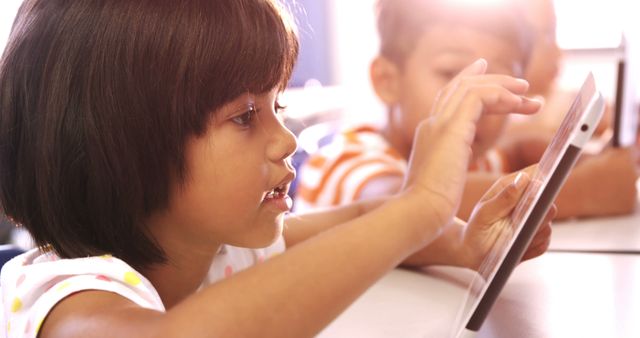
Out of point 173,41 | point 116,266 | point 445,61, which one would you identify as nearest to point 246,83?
point 173,41

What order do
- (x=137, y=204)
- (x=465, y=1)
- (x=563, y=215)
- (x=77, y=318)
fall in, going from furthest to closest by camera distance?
(x=465, y=1), (x=563, y=215), (x=137, y=204), (x=77, y=318)

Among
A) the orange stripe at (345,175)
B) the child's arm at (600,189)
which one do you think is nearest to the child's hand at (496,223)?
the child's arm at (600,189)

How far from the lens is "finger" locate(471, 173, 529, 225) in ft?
2.21

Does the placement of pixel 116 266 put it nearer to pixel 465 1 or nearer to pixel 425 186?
pixel 425 186

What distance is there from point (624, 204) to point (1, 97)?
39.8 inches

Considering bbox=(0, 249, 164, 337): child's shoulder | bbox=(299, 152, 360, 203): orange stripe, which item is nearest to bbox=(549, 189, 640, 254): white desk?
bbox=(299, 152, 360, 203): orange stripe

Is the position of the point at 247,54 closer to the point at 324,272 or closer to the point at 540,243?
the point at 324,272

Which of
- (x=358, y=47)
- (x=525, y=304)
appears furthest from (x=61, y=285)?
(x=358, y=47)

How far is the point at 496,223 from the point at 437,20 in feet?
2.50

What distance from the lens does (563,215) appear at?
1.26 metres

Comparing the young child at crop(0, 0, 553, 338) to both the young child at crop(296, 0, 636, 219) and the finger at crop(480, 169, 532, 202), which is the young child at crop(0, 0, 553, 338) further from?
the young child at crop(296, 0, 636, 219)

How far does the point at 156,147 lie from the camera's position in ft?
1.99

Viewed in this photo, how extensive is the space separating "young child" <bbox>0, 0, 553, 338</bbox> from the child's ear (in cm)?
87

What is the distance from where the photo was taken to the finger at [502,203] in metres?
0.67
